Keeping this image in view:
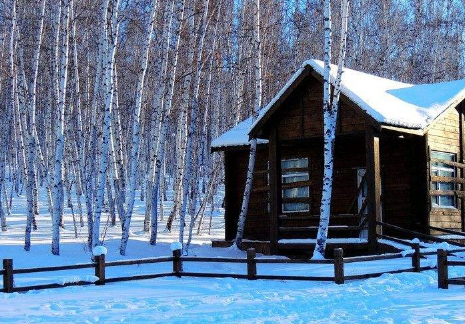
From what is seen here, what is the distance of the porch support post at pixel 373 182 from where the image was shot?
59.1ft

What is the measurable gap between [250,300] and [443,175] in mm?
11368

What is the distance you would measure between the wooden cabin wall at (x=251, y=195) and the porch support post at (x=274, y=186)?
2993mm

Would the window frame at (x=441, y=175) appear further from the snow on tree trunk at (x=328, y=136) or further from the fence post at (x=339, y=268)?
the fence post at (x=339, y=268)

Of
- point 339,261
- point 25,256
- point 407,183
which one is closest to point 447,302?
point 339,261

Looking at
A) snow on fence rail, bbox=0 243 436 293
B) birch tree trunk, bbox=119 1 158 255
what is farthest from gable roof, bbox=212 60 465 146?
snow on fence rail, bbox=0 243 436 293

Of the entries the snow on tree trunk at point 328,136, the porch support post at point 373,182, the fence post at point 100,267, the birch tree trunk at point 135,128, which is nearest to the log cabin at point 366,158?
the porch support post at point 373,182

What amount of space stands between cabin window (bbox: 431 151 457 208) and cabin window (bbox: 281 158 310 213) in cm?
414

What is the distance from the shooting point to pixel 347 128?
Answer: 19.1 metres

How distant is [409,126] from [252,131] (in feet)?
15.4

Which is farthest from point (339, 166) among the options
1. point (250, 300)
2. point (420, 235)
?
point (250, 300)

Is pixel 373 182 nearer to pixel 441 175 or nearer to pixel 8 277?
pixel 441 175

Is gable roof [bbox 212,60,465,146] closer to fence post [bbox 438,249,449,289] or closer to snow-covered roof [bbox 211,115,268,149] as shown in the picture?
snow-covered roof [bbox 211,115,268,149]

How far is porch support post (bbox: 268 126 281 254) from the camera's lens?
20281 mm

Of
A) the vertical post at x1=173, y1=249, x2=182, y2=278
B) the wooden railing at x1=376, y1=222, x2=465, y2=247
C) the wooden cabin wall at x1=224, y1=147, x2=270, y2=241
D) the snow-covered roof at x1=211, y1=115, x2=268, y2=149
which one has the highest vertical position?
the snow-covered roof at x1=211, y1=115, x2=268, y2=149
